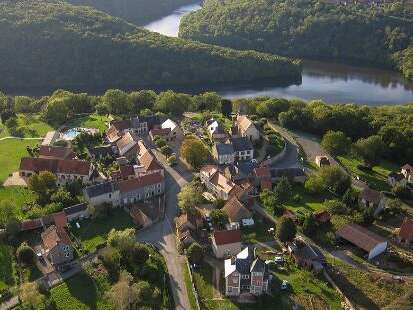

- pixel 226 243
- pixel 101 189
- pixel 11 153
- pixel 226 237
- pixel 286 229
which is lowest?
pixel 226 243

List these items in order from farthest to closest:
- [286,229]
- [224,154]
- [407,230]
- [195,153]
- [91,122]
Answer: [91,122] → [224,154] → [195,153] → [407,230] → [286,229]

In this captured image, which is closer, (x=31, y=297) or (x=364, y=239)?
(x=31, y=297)

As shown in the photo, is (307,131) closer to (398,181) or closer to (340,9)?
(398,181)

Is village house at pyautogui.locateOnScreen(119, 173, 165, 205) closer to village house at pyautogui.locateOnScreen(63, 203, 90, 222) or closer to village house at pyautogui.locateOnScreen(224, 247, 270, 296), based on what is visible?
village house at pyautogui.locateOnScreen(63, 203, 90, 222)

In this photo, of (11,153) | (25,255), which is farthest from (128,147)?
(25,255)

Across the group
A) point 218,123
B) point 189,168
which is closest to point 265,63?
point 218,123

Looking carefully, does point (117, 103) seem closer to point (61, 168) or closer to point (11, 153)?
point (11, 153)
